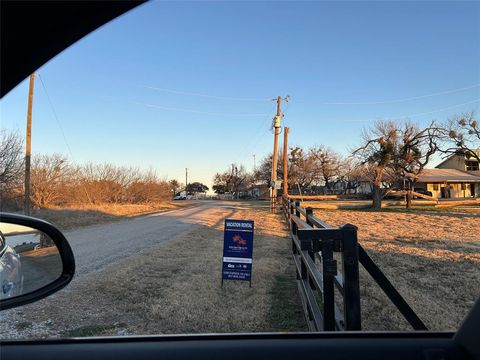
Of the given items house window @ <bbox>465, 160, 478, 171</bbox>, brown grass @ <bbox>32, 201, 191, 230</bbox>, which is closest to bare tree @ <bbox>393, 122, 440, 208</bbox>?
brown grass @ <bbox>32, 201, 191, 230</bbox>

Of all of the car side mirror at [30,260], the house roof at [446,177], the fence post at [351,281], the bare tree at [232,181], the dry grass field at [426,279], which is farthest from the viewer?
the bare tree at [232,181]

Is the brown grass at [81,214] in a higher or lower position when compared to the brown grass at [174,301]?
higher

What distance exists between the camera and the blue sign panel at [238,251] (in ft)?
25.5

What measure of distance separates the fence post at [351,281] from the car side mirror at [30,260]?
172 cm

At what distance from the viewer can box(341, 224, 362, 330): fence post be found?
2.97 metres

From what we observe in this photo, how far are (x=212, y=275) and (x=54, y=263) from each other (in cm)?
643

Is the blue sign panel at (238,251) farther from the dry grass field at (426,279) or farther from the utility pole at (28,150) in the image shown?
the utility pole at (28,150)

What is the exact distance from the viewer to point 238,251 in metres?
7.99

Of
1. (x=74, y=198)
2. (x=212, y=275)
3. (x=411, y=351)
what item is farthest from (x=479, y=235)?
(x=74, y=198)

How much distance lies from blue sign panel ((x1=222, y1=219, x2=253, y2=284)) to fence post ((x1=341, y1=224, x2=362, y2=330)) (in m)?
4.82

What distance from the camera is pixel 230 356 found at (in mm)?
1782

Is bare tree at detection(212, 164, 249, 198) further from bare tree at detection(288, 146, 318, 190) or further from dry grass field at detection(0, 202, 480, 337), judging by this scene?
dry grass field at detection(0, 202, 480, 337)

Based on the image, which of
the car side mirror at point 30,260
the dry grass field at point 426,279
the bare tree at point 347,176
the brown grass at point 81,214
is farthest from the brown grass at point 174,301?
the bare tree at point 347,176

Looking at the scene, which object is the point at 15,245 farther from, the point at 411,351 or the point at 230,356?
the point at 411,351
